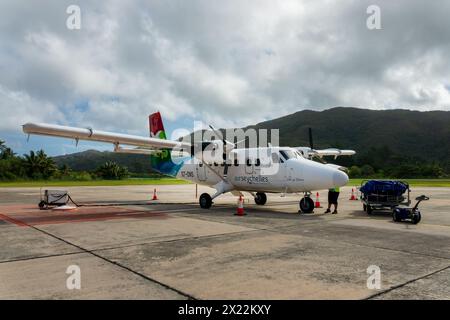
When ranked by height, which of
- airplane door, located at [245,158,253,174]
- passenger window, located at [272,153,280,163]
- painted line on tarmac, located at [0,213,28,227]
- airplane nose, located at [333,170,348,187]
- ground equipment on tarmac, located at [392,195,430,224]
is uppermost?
passenger window, located at [272,153,280,163]

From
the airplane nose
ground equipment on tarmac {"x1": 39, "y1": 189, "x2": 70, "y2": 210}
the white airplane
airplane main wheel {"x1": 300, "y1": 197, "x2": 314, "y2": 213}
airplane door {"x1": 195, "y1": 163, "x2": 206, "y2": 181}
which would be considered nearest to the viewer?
the airplane nose

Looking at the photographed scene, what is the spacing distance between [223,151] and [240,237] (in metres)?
8.07

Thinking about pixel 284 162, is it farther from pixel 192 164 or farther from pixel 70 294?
pixel 70 294

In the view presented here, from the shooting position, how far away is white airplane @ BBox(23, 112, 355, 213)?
13250 millimetres

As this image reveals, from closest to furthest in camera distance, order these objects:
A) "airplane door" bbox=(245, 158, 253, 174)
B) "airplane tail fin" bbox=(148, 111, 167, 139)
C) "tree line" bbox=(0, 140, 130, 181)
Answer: "airplane door" bbox=(245, 158, 253, 174)
"airplane tail fin" bbox=(148, 111, 167, 139)
"tree line" bbox=(0, 140, 130, 181)

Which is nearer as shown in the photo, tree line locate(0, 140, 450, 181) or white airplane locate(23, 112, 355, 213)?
white airplane locate(23, 112, 355, 213)

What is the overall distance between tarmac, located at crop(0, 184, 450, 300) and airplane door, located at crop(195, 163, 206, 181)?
7642mm

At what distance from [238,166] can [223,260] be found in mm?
10504
